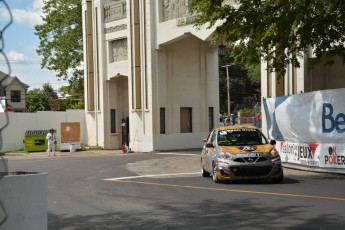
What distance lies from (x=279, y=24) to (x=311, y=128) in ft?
13.6

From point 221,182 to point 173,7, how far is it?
2050 cm

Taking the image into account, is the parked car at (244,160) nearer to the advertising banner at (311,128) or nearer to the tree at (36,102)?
the advertising banner at (311,128)

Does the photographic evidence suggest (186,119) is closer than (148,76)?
No

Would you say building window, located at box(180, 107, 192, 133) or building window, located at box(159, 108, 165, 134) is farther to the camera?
building window, located at box(180, 107, 192, 133)

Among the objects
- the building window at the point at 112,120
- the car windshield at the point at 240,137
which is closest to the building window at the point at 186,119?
the building window at the point at 112,120

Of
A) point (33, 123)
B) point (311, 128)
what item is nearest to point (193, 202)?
point (311, 128)

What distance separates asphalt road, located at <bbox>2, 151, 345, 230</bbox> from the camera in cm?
942

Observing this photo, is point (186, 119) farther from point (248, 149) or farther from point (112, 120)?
point (248, 149)

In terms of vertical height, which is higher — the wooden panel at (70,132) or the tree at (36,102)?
the tree at (36,102)

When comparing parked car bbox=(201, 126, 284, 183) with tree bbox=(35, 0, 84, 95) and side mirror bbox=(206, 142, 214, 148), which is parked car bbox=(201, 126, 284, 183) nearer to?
side mirror bbox=(206, 142, 214, 148)

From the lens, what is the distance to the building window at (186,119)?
36.8m

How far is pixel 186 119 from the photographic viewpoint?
37.0m

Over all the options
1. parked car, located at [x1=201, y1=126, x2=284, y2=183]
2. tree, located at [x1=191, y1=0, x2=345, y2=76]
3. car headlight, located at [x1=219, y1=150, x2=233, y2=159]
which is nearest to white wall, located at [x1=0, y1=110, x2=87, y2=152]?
tree, located at [x1=191, y1=0, x2=345, y2=76]

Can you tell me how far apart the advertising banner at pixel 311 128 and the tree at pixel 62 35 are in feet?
104
